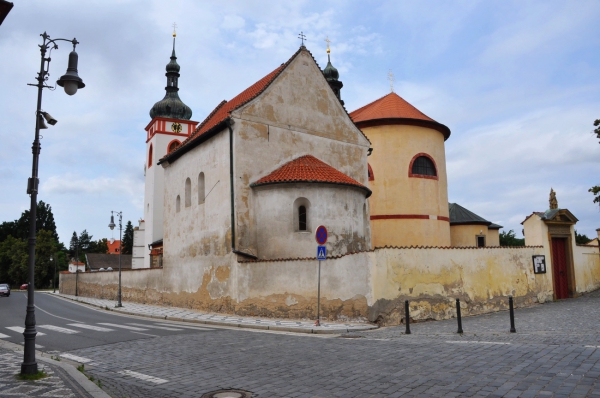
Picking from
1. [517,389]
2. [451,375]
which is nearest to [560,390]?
[517,389]

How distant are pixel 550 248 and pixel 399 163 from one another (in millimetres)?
10546

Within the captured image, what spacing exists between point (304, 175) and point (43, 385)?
45.4ft

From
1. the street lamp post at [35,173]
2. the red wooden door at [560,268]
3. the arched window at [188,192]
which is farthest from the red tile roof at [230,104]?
the red wooden door at [560,268]

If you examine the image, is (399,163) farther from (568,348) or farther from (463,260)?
(568,348)

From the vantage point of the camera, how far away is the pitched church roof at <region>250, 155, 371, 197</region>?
1923cm

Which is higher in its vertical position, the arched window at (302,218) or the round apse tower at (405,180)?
the round apse tower at (405,180)

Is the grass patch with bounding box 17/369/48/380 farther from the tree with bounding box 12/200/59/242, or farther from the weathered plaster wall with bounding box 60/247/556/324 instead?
the tree with bounding box 12/200/59/242

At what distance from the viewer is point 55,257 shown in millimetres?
75562

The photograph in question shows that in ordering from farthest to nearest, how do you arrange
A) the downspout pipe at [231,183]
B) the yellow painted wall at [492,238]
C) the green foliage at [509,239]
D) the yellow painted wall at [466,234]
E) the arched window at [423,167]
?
1. the green foliage at [509,239]
2. the yellow painted wall at [492,238]
3. the yellow painted wall at [466,234]
4. the arched window at [423,167]
5. the downspout pipe at [231,183]

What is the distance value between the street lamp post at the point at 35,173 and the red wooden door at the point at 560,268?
20.0 meters

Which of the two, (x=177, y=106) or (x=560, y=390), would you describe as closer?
(x=560, y=390)

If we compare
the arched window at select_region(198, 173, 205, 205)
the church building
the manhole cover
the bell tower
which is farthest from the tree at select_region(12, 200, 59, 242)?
the manhole cover

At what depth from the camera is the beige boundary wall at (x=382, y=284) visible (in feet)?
46.8

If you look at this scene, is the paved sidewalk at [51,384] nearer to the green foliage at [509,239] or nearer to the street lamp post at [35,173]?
the street lamp post at [35,173]
